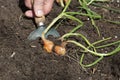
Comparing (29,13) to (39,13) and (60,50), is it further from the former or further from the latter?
(60,50)

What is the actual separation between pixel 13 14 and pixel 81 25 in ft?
1.38

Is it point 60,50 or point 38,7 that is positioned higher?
point 38,7

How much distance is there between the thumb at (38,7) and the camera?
6.21 ft

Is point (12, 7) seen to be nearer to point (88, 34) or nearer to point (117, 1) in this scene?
point (88, 34)

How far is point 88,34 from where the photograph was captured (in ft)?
6.62

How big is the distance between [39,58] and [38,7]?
263mm

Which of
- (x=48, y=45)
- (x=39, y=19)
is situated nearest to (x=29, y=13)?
(x=39, y=19)

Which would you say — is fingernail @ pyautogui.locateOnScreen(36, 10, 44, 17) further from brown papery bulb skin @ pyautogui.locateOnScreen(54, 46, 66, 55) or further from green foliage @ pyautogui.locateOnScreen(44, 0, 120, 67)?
brown papery bulb skin @ pyautogui.locateOnScreen(54, 46, 66, 55)

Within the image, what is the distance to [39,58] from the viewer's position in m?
1.85

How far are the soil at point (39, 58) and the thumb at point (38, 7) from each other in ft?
0.47

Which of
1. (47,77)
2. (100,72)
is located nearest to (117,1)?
(100,72)

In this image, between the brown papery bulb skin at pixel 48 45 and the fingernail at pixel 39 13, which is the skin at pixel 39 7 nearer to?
the fingernail at pixel 39 13

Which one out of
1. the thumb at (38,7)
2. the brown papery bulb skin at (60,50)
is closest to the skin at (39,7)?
the thumb at (38,7)

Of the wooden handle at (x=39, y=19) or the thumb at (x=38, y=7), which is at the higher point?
the thumb at (x=38, y=7)
